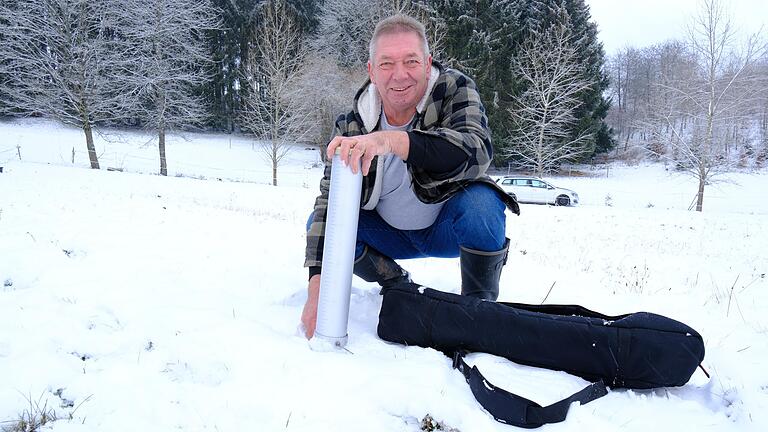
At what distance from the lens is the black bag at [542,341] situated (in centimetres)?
145

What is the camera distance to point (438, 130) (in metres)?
1.87

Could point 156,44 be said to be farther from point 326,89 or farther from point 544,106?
point 544,106

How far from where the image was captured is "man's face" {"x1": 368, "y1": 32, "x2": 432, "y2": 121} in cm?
204

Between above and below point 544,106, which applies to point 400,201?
below

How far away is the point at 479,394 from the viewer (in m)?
1.45

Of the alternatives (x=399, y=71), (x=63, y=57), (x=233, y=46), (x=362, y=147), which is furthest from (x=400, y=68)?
(x=233, y=46)

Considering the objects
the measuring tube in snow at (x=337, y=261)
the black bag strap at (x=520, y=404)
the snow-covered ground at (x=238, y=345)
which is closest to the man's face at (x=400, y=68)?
the measuring tube in snow at (x=337, y=261)

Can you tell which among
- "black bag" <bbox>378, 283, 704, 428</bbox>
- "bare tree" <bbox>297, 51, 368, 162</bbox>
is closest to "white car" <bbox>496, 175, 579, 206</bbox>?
"bare tree" <bbox>297, 51, 368, 162</bbox>

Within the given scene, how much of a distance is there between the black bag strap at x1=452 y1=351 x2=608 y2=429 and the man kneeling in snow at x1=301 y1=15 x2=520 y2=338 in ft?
2.44

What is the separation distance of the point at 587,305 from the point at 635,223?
38.3 feet

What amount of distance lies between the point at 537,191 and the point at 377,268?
1828 cm

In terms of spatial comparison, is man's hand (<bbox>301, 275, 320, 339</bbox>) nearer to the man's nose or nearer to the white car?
the man's nose

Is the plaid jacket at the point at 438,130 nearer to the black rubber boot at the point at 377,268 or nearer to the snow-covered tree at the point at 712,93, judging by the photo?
the black rubber boot at the point at 377,268

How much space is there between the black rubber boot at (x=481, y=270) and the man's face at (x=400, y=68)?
804 mm
